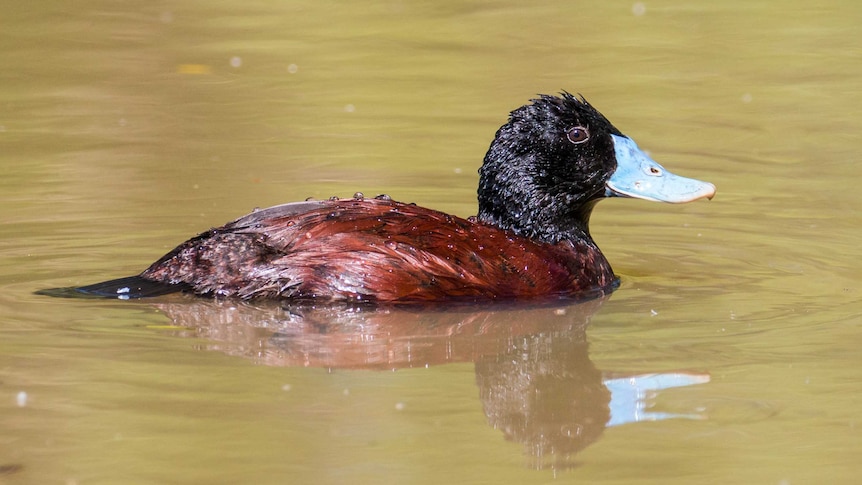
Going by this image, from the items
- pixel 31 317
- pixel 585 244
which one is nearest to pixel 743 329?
pixel 585 244

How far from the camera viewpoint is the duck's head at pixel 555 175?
766cm

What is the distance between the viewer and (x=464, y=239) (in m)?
7.03

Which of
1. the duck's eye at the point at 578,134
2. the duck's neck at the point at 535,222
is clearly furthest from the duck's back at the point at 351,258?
the duck's eye at the point at 578,134

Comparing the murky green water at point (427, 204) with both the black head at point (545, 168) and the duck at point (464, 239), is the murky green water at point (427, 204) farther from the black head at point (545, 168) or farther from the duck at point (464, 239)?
the black head at point (545, 168)

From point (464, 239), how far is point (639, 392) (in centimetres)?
163

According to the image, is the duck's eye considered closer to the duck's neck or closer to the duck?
the duck

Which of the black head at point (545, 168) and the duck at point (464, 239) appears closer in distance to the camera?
the duck at point (464, 239)

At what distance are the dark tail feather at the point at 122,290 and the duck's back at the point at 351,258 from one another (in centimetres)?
5

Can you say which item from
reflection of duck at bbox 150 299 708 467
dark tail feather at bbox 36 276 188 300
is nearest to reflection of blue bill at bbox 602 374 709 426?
reflection of duck at bbox 150 299 708 467

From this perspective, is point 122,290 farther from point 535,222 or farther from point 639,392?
point 639,392

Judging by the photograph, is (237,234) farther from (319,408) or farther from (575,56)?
(575,56)

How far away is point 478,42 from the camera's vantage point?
1455cm

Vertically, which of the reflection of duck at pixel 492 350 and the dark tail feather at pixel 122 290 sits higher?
the dark tail feather at pixel 122 290

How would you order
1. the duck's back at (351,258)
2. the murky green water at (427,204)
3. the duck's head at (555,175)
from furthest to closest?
→ the duck's head at (555,175), the duck's back at (351,258), the murky green water at (427,204)
